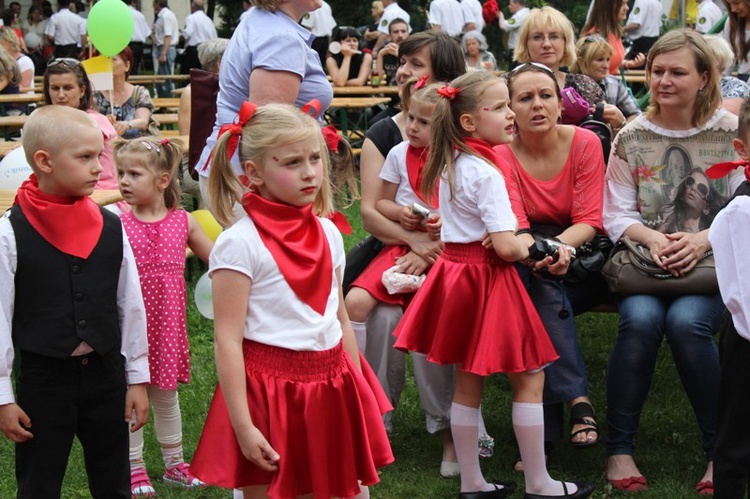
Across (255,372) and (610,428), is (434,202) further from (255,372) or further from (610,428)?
(255,372)

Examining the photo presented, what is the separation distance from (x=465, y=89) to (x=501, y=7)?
20.4 m

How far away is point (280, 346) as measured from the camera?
2896mm

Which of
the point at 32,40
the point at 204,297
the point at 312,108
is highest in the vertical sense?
the point at 312,108

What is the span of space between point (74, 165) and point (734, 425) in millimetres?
2093

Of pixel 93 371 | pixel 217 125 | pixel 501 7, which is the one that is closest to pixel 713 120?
pixel 217 125

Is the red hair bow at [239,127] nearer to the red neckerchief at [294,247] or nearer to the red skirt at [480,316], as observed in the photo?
the red neckerchief at [294,247]

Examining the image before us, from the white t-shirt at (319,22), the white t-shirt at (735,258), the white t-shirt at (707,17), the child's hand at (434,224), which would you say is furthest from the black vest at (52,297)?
→ the white t-shirt at (319,22)

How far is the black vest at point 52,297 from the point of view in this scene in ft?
9.68

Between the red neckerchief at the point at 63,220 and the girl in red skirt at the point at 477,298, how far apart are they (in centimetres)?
138

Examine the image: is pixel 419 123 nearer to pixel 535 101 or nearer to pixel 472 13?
pixel 535 101

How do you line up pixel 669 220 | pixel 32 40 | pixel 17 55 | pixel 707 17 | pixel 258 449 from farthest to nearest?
pixel 32 40 → pixel 17 55 → pixel 707 17 → pixel 669 220 → pixel 258 449

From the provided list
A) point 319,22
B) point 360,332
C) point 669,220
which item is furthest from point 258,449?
point 319,22

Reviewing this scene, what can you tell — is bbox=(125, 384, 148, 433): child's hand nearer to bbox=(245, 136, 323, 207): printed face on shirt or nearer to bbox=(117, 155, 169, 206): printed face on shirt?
bbox=(245, 136, 323, 207): printed face on shirt

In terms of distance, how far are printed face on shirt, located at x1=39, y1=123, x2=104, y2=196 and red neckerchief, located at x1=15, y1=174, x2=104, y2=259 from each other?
0.03 m
